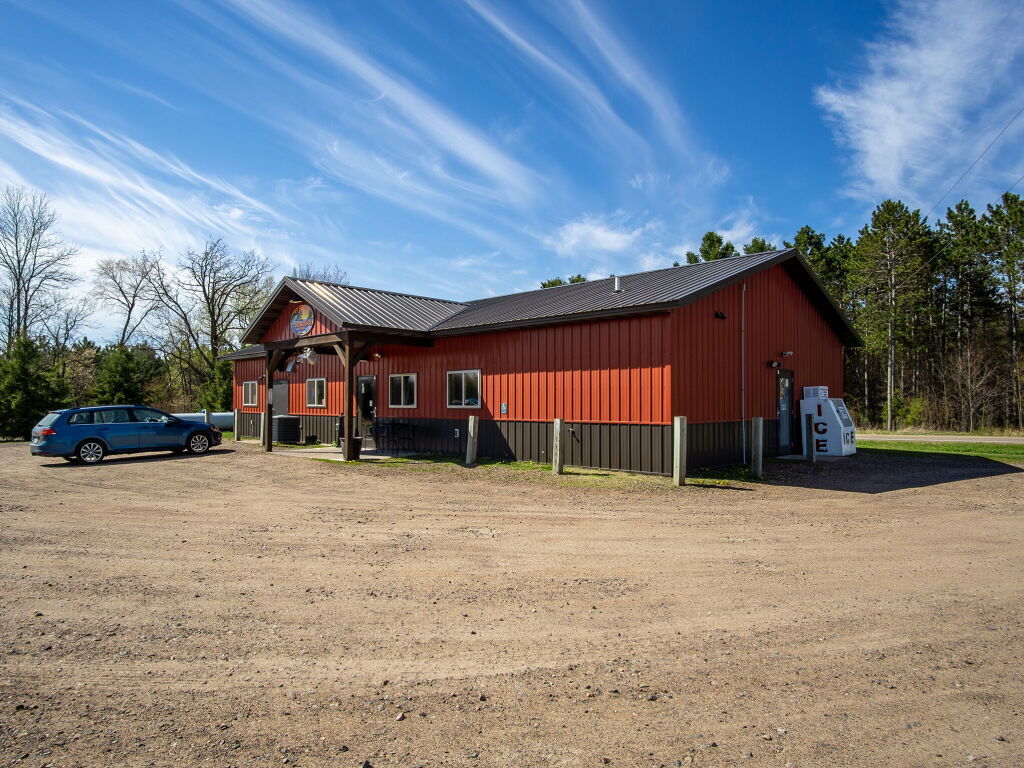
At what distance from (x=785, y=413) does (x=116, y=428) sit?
17.8 metres

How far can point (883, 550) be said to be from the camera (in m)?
6.75

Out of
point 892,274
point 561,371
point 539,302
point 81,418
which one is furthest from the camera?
point 892,274

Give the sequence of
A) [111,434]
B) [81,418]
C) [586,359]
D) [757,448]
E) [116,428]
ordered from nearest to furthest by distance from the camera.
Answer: [757,448], [586,359], [81,418], [111,434], [116,428]

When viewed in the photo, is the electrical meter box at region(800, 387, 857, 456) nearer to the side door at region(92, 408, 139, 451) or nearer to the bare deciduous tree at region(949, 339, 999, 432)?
the side door at region(92, 408, 139, 451)

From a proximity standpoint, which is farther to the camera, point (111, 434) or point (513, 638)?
point (111, 434)

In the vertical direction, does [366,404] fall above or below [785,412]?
above

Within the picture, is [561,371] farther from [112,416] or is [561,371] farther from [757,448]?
[112,416]

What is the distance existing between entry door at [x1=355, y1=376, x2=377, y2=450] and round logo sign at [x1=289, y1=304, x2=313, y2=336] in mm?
2388

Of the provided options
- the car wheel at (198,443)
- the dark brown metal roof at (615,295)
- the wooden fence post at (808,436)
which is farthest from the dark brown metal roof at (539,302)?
the car wheel at (198,443)

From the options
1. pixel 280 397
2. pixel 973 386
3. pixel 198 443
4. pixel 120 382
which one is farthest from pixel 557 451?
pixel 973 386

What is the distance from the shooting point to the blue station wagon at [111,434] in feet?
51.8

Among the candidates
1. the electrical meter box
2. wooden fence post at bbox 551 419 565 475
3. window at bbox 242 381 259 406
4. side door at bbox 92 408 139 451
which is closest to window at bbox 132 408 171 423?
side door at bbox 92 408 139 451

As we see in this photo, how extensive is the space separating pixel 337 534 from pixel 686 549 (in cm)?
405

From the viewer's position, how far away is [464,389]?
16781 millimetres
